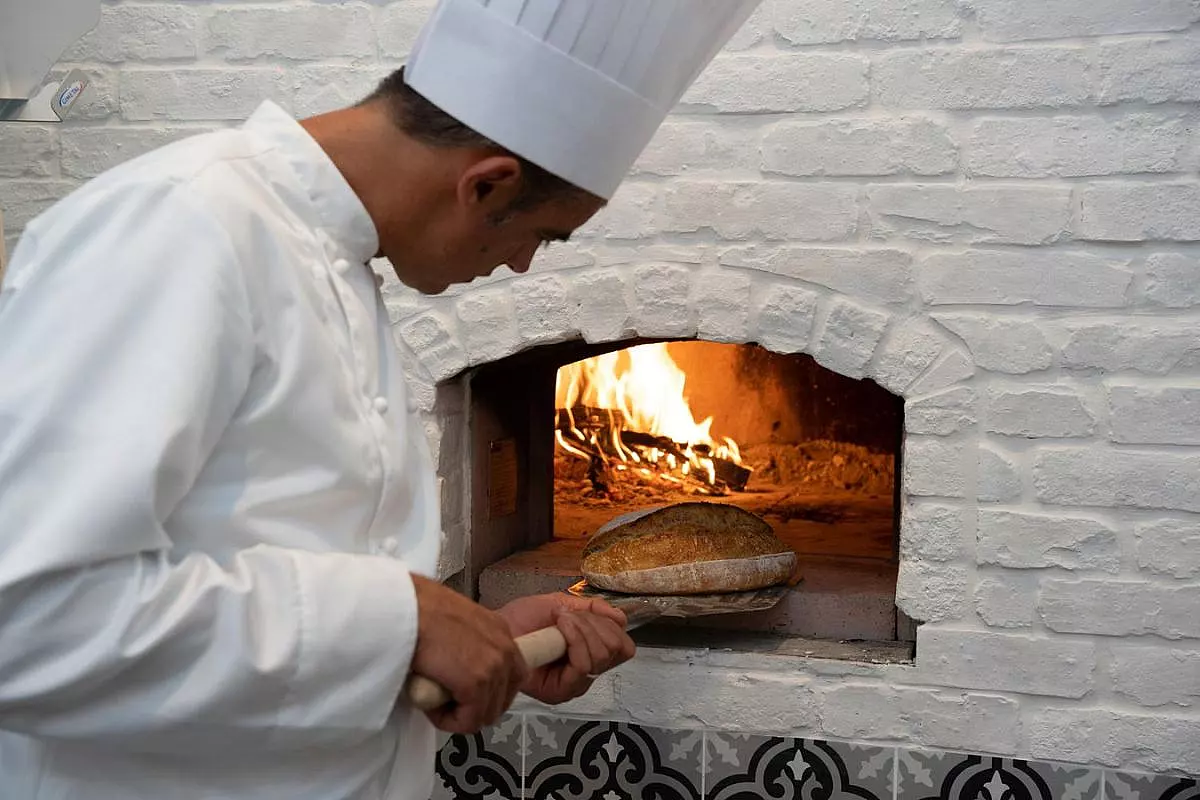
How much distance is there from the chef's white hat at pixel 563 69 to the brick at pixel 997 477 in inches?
39.2

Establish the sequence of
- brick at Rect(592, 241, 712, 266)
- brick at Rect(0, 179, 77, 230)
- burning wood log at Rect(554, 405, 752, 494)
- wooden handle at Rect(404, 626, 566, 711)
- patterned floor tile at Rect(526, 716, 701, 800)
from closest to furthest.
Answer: wooden handle at Rect(404, 626, 566, 711) → brick at Rect(592, 241, 712, 266) → patterned floor tile at Rect(526, 716, 701, 800) → brick at Rect(0, 179, 77, 230) → burning wood log at Rect(554, 405, 752, 494)

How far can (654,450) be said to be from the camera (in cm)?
288

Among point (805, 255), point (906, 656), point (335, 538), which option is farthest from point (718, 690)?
point (335, 538)

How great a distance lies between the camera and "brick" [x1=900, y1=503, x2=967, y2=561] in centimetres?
200

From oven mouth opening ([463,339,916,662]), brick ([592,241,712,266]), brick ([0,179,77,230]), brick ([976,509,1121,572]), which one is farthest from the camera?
oven mouth opening ([463,339,916,662])

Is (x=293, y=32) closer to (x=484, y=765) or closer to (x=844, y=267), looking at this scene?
(x=844, y=267)

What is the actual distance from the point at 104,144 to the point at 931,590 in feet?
5.45

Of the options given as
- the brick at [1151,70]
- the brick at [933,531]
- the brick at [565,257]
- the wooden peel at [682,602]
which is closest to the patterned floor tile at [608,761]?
the wooden peel at [682,602]

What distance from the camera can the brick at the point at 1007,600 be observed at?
1992mm

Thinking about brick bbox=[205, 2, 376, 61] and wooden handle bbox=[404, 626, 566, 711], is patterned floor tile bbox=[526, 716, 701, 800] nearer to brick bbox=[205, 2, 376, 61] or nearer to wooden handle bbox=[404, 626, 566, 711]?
wooden handle bbox=[404, 626, 566, 711]

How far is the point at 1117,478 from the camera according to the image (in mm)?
1943

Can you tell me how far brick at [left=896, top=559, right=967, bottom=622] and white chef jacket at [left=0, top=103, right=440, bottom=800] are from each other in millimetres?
1147

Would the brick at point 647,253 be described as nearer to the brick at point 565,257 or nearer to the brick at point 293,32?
the brick at point 565,257

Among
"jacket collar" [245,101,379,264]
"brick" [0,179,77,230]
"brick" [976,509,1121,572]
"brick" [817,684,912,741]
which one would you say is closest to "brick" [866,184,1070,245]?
"brick" [976,509,1121,572]
